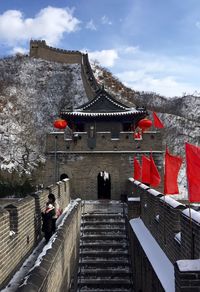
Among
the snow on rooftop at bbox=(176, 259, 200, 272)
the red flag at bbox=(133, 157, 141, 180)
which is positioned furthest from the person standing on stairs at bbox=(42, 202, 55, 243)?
the red flag at bbox=(133, 157, 141, 180)

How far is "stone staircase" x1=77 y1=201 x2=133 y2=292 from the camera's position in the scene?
12.0 m

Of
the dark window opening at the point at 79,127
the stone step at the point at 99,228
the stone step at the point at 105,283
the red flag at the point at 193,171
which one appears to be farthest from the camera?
the dark window opening at the point at 79,127

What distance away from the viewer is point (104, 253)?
1341 centimetres

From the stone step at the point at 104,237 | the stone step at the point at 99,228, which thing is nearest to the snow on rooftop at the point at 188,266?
the stone step at the point at 104,237

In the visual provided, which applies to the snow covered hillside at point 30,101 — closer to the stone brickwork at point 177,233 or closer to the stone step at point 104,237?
the stone step at point 104,237

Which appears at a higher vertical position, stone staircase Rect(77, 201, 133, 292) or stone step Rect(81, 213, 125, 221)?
stone step Rect(81, 213, 125, 221)

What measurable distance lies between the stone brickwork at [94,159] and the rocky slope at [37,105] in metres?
23.6

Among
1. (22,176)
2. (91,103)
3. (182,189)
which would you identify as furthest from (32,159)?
(91,103)

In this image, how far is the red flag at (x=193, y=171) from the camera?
216 inches

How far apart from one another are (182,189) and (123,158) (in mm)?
26460

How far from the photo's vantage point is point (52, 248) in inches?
273

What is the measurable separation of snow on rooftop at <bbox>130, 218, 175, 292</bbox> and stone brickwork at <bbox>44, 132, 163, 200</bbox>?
303 inches

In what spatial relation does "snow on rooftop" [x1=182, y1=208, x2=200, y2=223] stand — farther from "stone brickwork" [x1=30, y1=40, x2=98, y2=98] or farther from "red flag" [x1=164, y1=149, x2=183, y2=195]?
"stone brickwork" [x1=30, y1=40, x2=98, y2=98]

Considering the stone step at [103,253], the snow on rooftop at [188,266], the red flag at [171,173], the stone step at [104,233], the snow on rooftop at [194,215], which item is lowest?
the stone step at [103,253]
